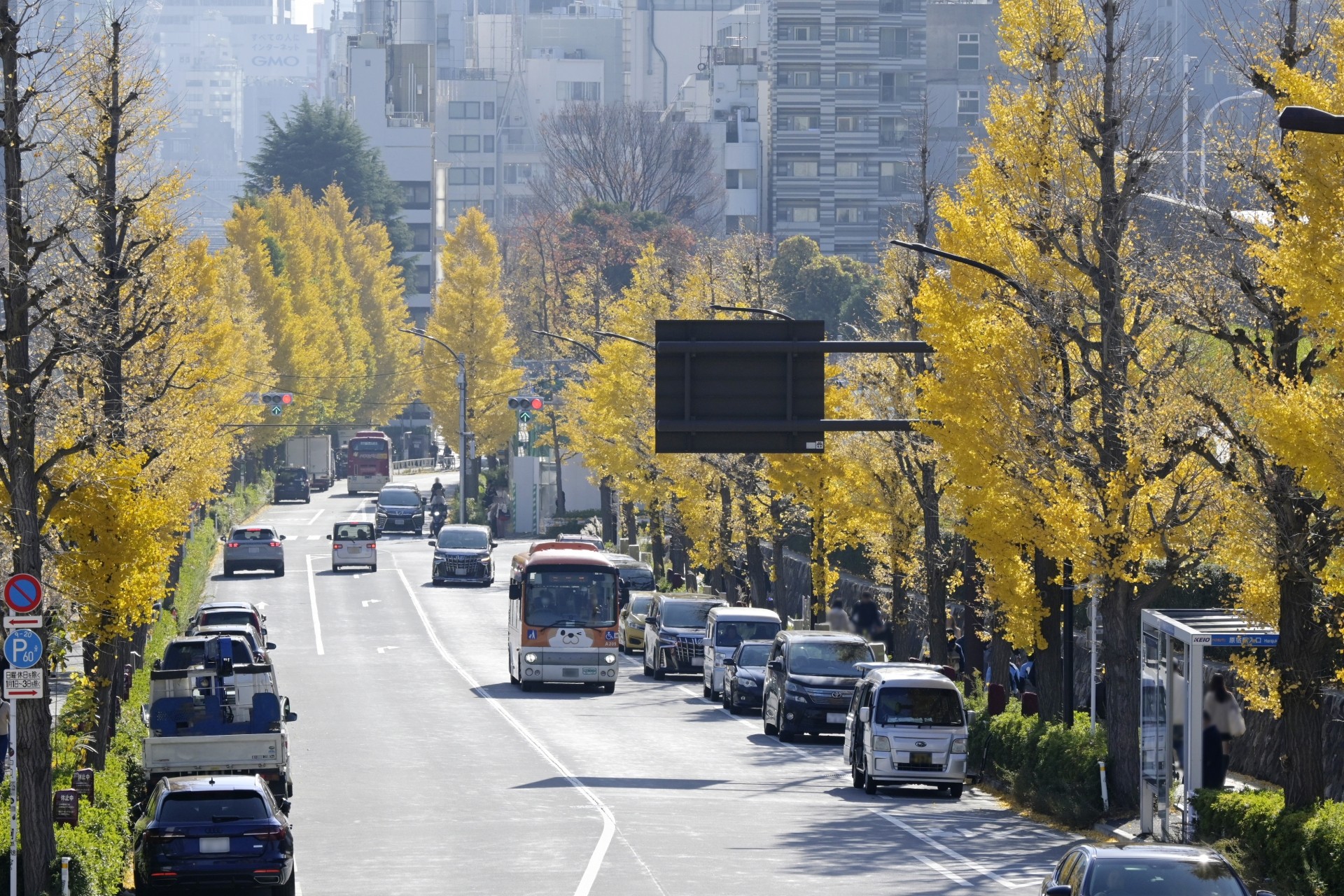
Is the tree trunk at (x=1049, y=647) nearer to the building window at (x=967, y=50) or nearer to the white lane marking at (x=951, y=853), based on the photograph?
the white lane marking at (x=951, y=853)

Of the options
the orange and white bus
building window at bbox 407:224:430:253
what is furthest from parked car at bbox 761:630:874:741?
building window at bbox 407:224:430:253

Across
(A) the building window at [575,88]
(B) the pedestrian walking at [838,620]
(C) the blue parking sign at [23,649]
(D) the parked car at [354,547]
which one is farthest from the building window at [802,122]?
(C) the blue parking sign at [23,649]

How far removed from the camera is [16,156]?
20.7 m

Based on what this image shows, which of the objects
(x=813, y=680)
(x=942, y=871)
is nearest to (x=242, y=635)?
(x=813, y=680)

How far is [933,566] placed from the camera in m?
39.2

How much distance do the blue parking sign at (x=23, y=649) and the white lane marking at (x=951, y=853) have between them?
995 centimetres

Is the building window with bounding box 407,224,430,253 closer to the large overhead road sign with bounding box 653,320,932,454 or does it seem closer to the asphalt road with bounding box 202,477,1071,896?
the asphalt road with bounding box 202,477,1071,896

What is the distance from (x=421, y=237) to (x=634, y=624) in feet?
368

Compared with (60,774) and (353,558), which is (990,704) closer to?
(60,774)

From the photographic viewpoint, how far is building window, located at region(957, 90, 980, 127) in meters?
140

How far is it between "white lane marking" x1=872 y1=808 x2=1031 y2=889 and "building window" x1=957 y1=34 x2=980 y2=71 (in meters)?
118

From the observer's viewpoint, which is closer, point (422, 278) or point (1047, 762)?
point (1047, 762)

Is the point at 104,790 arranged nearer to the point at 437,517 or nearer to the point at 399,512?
the point at 399,512

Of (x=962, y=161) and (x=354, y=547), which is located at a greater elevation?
(x=962, y=161)
